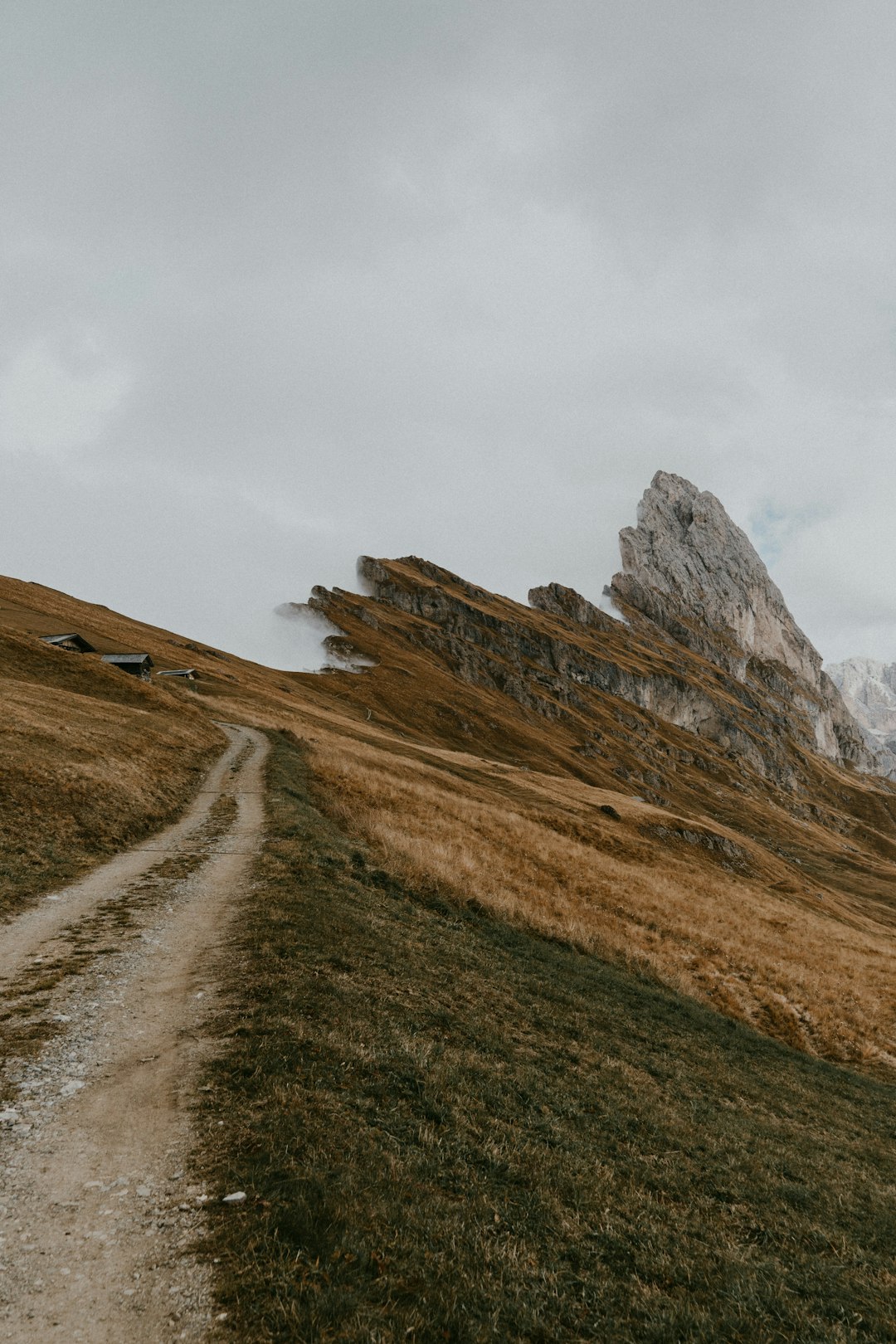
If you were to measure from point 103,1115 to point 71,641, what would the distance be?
84.1 m

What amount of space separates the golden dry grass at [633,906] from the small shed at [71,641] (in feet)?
144

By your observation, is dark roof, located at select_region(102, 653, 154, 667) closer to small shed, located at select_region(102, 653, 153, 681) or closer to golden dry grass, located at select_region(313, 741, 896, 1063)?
small shed, located at select_region(102, 653, 153, 681)

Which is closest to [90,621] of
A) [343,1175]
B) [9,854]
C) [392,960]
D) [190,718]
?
[190,718]

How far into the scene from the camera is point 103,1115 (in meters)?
7.52

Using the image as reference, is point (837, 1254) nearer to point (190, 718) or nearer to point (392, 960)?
point (392, 960)

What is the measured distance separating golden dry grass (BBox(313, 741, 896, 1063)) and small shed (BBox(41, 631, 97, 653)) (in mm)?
43912

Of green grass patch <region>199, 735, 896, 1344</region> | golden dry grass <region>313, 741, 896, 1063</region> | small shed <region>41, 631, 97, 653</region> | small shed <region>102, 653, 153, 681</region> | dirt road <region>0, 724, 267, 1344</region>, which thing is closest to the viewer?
dirt road <region>0, 724, 267, 1344</region>

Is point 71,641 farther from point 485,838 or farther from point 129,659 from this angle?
point 485,838

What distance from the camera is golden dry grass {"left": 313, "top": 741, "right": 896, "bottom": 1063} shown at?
24422 millimetres

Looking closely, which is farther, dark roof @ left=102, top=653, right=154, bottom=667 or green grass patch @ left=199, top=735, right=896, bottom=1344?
dark roof @ left=102, top=653, right=154, bottom=667

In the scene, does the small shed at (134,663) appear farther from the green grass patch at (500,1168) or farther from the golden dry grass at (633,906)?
the green grass patch at (500,1168)

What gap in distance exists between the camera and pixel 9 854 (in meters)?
18.0

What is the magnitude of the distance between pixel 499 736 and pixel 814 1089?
131 m

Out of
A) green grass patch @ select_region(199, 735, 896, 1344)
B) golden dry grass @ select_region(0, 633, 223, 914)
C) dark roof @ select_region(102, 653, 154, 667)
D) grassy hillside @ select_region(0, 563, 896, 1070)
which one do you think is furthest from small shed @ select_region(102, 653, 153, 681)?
green grass patch @ select_region(199, 735, 896, 1344)
